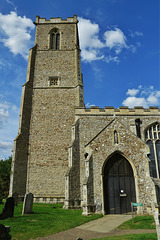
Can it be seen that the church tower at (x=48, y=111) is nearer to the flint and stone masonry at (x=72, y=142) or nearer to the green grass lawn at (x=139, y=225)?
the flint and stone masonry at (x=72, y=142)

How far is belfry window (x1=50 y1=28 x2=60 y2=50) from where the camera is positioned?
81.8ft

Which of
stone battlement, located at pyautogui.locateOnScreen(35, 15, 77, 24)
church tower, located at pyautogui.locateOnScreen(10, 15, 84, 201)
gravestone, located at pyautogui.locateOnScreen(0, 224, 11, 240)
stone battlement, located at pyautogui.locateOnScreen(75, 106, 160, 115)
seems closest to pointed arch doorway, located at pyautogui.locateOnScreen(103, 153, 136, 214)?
stone battlement, located at pyautogui.locateOnScreen(75, 106, 160, 115)

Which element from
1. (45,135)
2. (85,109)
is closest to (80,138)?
(85,109)

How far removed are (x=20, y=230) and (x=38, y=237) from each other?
0.97 metres

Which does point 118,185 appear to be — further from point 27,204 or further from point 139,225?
point 27,204

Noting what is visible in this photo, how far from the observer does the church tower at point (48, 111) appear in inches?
689

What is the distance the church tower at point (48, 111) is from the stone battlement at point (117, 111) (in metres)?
2.11

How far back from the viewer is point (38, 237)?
6852mm

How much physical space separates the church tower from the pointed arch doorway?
5835 mm

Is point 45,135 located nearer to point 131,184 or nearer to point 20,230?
point 131,184

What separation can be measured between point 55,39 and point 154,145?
18.3 meters

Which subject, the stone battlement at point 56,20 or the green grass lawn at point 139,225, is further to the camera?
the stone battlement at point 56,20

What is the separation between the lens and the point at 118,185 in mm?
12961

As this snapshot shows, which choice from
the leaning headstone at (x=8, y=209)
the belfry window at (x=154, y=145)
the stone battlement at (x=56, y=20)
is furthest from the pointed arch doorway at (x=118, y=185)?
the stone battlement at (x=56, y=20)
